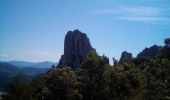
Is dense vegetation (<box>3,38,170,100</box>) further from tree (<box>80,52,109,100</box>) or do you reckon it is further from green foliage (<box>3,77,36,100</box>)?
green foliage (<box>3,77,36,100</box>)

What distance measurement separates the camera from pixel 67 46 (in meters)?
129

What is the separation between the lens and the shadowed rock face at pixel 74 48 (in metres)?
120

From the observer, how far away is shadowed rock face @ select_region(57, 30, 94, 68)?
120 metres

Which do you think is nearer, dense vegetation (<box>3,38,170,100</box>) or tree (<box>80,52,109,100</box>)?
dense vegetation (<box>3,38,170,100</box>)

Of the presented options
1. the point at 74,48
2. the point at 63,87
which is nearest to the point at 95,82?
the point at 63,87

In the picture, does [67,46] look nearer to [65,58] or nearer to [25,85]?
[65,58]

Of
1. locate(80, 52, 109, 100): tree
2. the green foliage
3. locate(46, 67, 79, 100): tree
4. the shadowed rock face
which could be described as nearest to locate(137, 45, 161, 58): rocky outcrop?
the shadowed rock face

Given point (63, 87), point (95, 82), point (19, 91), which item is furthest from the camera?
point (95, 82)

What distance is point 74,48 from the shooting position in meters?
126

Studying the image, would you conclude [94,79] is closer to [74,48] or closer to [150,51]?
[74,48]

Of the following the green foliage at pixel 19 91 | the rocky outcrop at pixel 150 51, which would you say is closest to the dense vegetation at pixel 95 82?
the green foliage at pixel 19 91

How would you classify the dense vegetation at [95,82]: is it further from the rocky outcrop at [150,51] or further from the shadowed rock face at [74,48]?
the rocky outcrop at [150,51]

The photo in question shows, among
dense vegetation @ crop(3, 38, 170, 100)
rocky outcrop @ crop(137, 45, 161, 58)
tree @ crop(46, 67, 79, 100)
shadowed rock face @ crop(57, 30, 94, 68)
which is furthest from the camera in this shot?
rocky outcrop @ crop(137, 45, 161, 58)

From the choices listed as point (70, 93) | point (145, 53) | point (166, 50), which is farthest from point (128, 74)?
point (145, 53)
